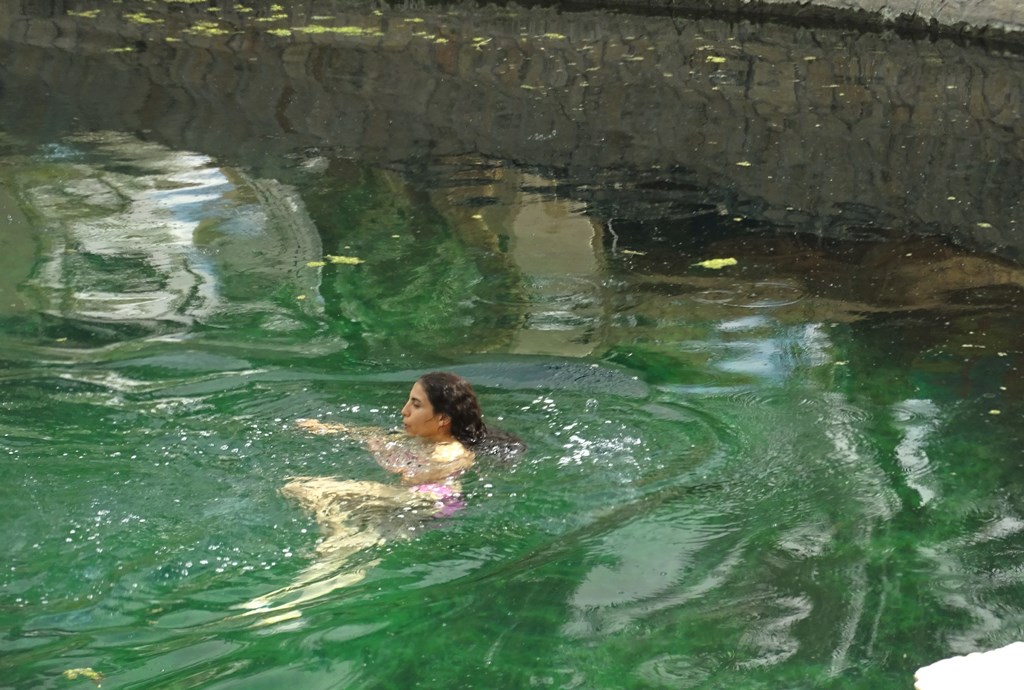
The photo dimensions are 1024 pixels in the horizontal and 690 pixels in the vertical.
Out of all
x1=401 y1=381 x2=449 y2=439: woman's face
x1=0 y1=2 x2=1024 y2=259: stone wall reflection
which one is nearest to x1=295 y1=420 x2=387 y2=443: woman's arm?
x1=401 y1=381 x2=449 y2=439: woman's face

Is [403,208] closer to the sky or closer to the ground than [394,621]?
closer to the sky

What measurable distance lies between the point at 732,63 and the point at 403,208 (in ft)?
26.4

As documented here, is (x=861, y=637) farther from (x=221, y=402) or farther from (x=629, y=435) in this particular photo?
(x=221, y=402)

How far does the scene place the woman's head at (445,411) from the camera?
580 cm

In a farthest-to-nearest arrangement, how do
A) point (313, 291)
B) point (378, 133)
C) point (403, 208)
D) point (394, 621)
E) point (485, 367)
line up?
point (378, 133)
point (403, 208)
point (313, 291)
point (485, 367)
point (394, 621)

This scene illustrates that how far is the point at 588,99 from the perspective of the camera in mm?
14305

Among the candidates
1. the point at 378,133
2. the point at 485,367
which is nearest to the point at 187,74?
the point at 378,133

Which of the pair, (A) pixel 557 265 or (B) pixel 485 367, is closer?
(B) pixel 485 367

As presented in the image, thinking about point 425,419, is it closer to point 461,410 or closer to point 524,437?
point 461,410

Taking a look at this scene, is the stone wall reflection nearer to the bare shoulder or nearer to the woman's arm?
the woman's arm

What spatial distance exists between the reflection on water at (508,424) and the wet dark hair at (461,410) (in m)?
0.13

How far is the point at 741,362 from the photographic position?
713cm

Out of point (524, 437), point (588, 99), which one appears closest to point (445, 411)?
point (524, 437)

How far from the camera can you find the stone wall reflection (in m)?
11.1
